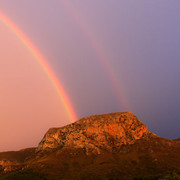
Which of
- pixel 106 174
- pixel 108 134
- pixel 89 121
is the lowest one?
pixel 106 174

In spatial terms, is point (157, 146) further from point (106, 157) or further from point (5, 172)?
point (5, 172)

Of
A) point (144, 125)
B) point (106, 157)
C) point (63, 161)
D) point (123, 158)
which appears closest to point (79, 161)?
point (63, 161)

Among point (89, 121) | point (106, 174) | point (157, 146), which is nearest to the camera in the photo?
point (106, 174)

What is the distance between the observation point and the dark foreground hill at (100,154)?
5781 cm

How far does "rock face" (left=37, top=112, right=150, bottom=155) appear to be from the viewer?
83.2 metres

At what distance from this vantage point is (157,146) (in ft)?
255

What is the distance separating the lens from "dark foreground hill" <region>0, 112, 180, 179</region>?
57.8 meters

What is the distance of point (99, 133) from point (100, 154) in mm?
12733

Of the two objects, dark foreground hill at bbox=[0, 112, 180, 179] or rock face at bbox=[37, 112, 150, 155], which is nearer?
dark foreground hill at bbox=[0, 112, 180, 179]

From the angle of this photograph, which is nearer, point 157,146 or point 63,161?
point 63,161

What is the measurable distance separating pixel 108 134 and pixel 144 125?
2033 centimetres

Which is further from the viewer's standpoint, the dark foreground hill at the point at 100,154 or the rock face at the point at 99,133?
the rock face at the point at 99,133

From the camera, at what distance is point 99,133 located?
87125 millimetres

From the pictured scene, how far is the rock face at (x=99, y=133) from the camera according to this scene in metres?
83.2
